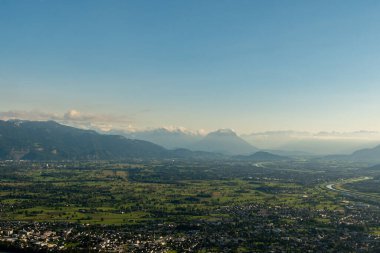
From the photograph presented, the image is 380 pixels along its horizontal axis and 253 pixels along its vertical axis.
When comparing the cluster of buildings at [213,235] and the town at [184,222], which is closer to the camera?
the cluster of buildings at [213,235]

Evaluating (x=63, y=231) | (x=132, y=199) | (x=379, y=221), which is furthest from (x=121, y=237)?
(x=379, y=221)

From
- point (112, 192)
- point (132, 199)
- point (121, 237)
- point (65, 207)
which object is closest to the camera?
point (121, 237)

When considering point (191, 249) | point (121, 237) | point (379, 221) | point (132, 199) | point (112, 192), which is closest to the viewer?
point (191, 249)

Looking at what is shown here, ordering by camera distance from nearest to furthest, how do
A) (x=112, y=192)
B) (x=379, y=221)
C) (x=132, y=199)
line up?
(x=379, y=221) < (x=132, y=199) < (x=112, y=192)

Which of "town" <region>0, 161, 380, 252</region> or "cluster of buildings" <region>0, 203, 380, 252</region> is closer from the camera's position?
"cluster of buildings" <region>0, 203, 380, 252</region>

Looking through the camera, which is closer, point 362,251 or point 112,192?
point 362,251

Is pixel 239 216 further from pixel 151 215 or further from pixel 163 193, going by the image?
pixel 163 193

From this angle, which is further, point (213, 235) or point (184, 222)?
point (184, 222)

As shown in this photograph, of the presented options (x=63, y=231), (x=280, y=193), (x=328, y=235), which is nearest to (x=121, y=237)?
(x=63, y=231)

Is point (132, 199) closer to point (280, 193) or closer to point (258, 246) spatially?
point (280, 193)
